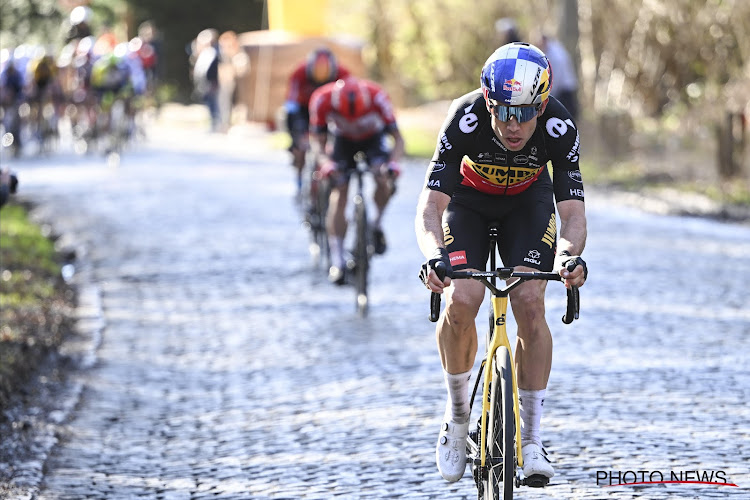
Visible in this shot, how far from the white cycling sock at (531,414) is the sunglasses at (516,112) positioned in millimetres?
1058

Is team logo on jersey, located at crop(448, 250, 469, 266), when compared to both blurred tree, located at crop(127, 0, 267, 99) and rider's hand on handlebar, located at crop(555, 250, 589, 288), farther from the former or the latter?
blurred tree, located at crop(127, 0, 267, 99)

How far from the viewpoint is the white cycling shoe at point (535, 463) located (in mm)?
5348

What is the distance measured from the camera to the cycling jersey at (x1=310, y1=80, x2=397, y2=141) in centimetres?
1127

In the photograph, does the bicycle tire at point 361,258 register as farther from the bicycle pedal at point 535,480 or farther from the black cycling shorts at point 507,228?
the bicycle pedal at point 535,480

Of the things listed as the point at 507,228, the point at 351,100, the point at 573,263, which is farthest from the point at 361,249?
the point at 573,263

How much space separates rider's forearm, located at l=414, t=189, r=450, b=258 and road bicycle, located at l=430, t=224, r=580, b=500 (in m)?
0.22

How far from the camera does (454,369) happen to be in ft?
18.6

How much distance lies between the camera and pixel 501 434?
521 centimetres

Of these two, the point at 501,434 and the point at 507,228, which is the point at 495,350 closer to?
the point at 501,434

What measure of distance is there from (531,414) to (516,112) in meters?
1.17

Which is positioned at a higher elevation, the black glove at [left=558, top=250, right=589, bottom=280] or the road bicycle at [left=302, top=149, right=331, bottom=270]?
the black glove at [left=558, top=250, right=589, bottom=280]

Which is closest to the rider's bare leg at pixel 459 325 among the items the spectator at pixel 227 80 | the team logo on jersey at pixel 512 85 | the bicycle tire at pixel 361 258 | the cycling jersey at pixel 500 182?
the cycling jersey at pixel 500 182

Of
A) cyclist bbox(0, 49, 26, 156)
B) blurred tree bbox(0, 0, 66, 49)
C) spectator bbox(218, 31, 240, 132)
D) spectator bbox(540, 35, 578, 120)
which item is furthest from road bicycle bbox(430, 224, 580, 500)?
blurred tree bbox(0, 0, 66, 49)

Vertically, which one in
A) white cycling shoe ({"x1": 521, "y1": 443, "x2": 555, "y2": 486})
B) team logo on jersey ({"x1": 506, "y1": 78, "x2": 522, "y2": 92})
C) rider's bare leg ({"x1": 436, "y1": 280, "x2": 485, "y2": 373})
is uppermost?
team logo on jersey ({"x1": 506, "y1": 78, "x2": 522, "y2": 92})
